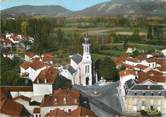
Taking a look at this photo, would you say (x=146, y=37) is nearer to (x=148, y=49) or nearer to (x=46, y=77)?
(x=148, y=49)

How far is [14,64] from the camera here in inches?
255

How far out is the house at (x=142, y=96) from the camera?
600 cm

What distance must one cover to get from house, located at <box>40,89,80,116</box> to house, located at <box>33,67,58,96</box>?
13 cm

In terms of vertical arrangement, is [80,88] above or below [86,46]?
below

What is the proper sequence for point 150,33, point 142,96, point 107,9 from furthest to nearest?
point 150,33, point 107,9, point 142,96

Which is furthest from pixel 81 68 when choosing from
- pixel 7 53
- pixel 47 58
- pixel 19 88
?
pixel 7 53

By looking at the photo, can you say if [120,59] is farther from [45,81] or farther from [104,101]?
[45,81]

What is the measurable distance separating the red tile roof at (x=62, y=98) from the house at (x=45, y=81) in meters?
0.13

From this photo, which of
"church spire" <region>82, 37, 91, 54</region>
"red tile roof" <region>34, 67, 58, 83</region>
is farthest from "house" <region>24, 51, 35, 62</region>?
"church spire" <region>82, 37, 91, 54</region>

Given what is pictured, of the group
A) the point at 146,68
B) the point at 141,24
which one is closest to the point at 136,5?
the point at 141,24

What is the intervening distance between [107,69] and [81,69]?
291 mm

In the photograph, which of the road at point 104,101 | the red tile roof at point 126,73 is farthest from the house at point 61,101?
the red tile roof at point 126,73

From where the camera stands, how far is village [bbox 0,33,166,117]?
5.77 m

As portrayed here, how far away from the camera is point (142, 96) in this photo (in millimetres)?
6078
